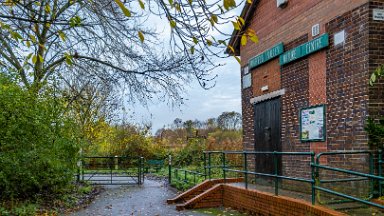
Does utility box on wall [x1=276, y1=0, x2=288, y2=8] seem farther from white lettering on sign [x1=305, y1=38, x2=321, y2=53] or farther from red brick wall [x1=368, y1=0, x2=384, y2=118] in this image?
red brick wall [x1=368, y1=0, x2=384, y2=118]

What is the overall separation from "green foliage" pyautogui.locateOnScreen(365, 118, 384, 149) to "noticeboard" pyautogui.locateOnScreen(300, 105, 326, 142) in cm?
151

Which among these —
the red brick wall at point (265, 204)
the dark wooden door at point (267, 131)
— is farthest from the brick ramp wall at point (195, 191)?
the red brick wall at point (265, 204)

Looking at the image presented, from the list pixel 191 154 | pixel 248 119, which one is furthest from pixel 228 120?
pixel 248 119

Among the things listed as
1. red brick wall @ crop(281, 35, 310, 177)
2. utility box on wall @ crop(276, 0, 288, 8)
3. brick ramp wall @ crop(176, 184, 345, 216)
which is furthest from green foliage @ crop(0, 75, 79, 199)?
utility box on wall @ crop(276, 0, 288, 8)

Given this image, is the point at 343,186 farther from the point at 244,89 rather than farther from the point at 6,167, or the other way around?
the point at 6,167

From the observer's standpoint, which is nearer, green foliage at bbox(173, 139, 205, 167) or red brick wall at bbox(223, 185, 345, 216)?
red brick wall at bbox(223, 185, 345, 216)

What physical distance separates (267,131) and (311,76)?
2665 millimetres

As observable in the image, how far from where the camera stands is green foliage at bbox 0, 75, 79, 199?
36.9 feet

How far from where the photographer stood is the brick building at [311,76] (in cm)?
893

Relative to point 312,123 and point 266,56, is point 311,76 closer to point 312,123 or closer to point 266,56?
point 312,123

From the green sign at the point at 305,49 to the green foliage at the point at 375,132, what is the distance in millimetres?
2273

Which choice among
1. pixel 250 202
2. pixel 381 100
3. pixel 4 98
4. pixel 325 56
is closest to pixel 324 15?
pixel 325 56

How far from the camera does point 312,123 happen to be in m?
10.7

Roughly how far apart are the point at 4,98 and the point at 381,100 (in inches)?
349
